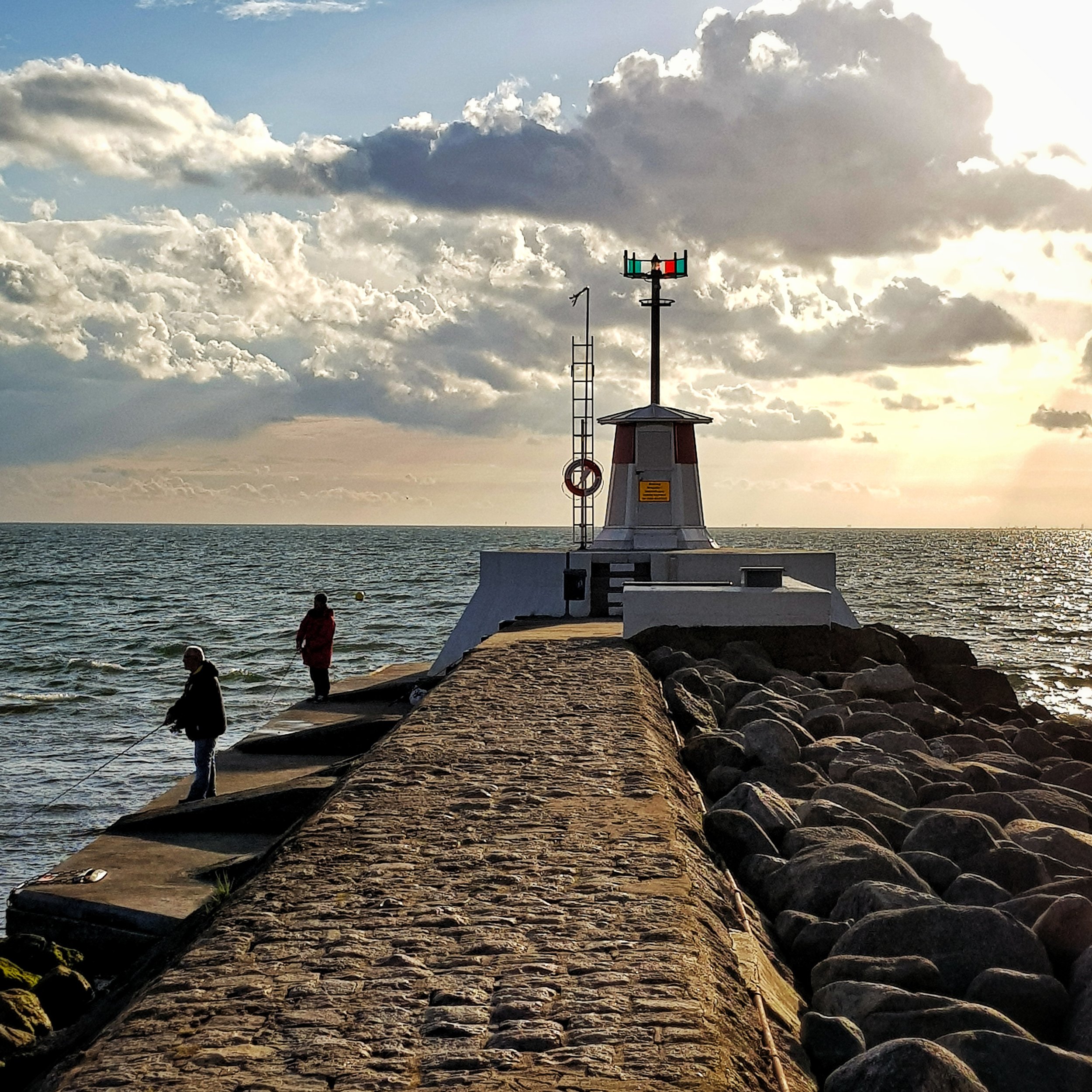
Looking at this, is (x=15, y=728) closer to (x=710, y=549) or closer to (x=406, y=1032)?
(x=710, y=549)

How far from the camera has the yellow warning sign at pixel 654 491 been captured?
19422mm

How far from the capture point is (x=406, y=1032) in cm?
336

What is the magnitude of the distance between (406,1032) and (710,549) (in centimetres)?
1551

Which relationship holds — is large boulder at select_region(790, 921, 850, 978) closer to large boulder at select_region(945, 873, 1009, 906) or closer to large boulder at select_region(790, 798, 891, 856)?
large boulder at select_region(945, 873, 1009, 906)

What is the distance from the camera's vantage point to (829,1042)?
12.1ft

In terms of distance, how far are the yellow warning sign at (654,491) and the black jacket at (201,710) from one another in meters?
10.7

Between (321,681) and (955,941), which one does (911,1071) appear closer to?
(955,941)

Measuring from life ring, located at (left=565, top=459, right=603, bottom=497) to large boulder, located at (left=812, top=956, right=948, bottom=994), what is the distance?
14.7 metres

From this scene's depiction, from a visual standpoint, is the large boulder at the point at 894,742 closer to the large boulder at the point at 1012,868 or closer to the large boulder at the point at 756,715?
the large boulder at the point at 756,715

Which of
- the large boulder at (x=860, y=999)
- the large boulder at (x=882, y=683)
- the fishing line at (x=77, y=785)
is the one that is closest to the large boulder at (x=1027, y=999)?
the large boulder at (x=860, y=999)

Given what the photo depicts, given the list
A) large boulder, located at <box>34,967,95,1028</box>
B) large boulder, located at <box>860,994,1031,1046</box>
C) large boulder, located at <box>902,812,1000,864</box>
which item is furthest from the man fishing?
large boulder, located at <box>860,994,1031,1046</box>

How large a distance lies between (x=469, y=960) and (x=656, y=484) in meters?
15.9

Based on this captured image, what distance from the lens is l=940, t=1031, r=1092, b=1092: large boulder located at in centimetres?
342

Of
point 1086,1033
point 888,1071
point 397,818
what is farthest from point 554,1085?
point 397,818
